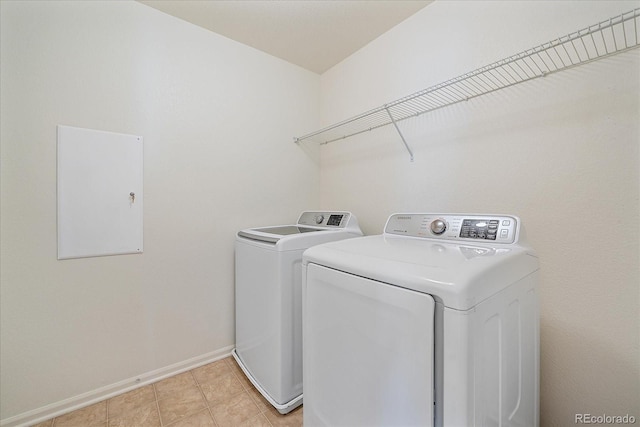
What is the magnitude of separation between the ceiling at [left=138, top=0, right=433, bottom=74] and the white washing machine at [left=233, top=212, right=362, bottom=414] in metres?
1.41

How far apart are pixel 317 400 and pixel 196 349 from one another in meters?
1.12

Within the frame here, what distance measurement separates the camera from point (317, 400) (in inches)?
41.7

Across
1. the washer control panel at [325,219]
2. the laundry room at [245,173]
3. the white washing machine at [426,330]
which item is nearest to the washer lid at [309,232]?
the washer control panel at [325,219]

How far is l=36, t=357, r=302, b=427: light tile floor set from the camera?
1309 millimetres

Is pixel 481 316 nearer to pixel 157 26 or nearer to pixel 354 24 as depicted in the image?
pixel 354 24

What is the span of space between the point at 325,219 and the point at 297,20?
1381 mm

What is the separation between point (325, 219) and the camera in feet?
6.33

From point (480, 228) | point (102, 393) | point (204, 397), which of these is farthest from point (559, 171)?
point (102, 393)

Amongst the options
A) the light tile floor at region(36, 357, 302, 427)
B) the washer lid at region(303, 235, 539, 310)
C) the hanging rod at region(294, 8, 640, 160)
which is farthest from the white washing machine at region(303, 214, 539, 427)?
the hanging rod at region(294, 8, 640, 160)

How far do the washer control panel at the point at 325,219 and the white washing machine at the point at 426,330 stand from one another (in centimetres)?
64

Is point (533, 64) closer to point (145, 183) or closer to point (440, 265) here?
point (440, 265)

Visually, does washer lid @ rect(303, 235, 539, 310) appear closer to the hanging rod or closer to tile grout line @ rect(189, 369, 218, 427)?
the hanging rod

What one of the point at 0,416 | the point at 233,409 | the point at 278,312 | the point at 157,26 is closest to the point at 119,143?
the point at 157,26

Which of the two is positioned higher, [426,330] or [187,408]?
[426,330]
